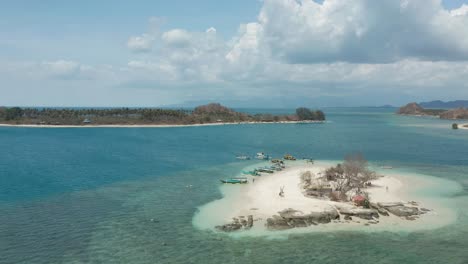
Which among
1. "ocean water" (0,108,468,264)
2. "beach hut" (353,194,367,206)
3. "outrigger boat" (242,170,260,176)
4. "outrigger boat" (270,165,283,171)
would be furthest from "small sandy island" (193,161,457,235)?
"outrigger boat" (270,165,283,171)

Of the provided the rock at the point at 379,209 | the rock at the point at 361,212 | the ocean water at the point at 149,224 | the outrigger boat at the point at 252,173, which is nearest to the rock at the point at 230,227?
the ocean water at the point at 149,224

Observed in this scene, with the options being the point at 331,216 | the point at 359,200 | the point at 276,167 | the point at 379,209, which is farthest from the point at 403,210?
the point at 276,167

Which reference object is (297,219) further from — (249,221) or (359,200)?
(359,200)

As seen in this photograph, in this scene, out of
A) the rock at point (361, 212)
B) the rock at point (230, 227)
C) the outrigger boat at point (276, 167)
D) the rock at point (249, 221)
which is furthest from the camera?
the outrigger boat at point (276, 167)

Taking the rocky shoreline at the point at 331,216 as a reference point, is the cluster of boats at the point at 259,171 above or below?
above

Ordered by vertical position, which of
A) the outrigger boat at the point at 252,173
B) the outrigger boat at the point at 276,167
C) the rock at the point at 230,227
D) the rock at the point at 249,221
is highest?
the outrigger boat at the point at 276,167

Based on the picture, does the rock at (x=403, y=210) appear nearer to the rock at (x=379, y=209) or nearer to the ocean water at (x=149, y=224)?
the rock at (x=379, y=209)

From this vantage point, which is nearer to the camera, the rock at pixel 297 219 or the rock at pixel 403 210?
the rock at pixel 297 219

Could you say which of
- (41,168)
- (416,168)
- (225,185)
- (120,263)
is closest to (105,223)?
(120,263)
